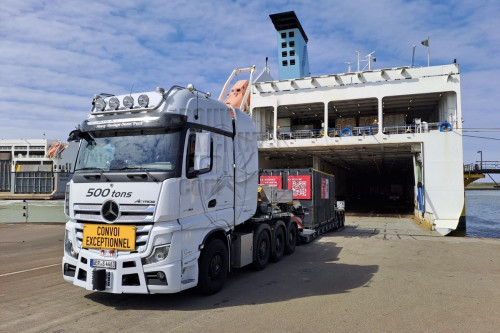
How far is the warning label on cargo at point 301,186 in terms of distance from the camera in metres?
14.3

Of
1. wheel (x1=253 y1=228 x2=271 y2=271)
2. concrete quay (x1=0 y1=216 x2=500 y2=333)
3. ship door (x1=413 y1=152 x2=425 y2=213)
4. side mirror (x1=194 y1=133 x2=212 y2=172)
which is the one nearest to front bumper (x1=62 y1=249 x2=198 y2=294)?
concrete quay (x1=0 y1=216 x2=500 y2=333)

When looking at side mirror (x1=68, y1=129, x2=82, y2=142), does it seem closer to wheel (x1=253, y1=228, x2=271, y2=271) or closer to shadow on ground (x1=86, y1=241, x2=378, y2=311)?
shadow on ground (x1=86, y1=241, x2=378, y2=311)

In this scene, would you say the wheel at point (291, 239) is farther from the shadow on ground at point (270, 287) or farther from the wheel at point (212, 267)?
the wheel at point (212, 267)

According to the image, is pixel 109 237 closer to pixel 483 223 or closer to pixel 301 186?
pixel 301 186

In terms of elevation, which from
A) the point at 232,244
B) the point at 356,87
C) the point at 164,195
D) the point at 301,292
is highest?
the point at 356,87

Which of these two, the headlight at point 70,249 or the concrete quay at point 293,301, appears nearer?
the concrete quay at point 293,301

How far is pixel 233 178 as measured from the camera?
7516mm

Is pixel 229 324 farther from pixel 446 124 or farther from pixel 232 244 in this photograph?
pixel 446 124

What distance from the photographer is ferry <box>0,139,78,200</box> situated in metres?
61.0

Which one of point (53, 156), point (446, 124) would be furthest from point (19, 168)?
point (446, 124)

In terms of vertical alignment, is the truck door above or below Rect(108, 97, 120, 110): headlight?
below

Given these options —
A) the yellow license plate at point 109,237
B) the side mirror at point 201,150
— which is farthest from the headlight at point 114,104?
the yellow license plate at point 109,237

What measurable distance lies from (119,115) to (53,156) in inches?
2659

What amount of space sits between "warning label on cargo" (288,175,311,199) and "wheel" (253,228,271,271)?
209 inches
